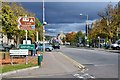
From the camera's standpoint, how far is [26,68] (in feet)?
67.3

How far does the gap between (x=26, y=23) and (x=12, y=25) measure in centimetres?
2943

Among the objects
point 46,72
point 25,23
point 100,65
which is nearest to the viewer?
point 46,72

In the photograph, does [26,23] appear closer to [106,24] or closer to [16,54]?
[16,54]

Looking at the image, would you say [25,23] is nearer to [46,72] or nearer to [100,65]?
[46,72]

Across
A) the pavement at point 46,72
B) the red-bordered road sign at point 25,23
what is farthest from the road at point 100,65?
the red-bordered road sign at point 25,23

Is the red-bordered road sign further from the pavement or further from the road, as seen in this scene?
the road

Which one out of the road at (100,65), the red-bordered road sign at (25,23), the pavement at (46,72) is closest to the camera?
the pavement at (46,72)

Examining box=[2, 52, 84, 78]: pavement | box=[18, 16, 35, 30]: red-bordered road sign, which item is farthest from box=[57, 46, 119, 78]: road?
box=[18, 16, 35, 30]: red-bordered road sign

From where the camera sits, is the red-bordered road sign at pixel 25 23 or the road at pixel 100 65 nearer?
the road at pixel 100 65

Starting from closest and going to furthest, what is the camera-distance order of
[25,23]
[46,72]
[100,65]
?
1. [46,72]
2. [25,23]
3. [100,65]

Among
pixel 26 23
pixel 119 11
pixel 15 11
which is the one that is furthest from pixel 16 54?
pixel 119 11

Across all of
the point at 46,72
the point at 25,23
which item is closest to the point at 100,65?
the point at 25,23

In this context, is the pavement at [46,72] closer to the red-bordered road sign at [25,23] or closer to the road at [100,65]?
the road at [100,65]

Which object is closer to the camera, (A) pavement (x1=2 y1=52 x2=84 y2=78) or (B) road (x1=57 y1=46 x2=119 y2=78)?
(A) pavement (x1=2 y1=52 x2=84 y2=78)
